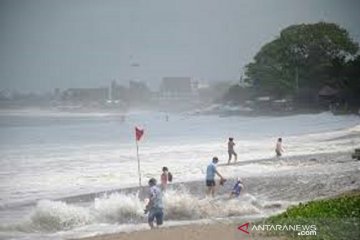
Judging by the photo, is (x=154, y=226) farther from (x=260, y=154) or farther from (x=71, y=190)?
(x=260, y=154)

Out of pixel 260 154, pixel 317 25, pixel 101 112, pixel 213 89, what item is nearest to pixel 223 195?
pixel 260 154

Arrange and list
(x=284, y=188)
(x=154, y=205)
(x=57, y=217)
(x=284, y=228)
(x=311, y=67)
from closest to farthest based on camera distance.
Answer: (x=284, y=228) → (x=154, y=205) → (x=57, y=217) → (x=284, y=188) → (x=311, y=67)

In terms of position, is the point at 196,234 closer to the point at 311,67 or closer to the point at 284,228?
the point at 284,228

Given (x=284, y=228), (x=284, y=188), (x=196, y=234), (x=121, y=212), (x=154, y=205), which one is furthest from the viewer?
(x=284, y=188)

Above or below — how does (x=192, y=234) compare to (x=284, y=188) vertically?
above

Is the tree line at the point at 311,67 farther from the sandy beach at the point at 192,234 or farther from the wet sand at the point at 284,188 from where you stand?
the sandy beach at the point at 192,234

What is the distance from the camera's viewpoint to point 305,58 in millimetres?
63125

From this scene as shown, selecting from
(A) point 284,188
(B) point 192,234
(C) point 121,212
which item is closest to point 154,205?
(B) point 192,234

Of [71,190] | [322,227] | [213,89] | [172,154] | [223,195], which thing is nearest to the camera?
[322,227]

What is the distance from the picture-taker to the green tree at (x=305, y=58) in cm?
6072

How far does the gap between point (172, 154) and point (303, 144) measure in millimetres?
7073

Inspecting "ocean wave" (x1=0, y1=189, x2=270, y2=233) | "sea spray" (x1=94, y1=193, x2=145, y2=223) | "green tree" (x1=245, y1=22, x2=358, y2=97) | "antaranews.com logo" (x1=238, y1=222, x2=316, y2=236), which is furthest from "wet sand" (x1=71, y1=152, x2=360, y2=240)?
"green tree" (x1=245, y1=22, x2=358, y2=97)

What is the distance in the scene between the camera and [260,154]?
26.7 m

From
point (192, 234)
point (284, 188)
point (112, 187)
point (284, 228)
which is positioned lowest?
point (112, 187)
